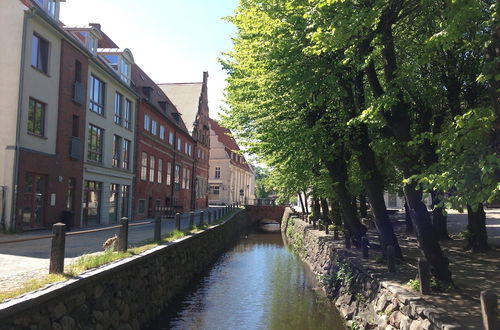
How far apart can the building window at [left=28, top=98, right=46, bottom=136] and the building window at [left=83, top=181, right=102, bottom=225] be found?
4815 millimetres

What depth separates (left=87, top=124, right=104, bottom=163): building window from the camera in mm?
21797

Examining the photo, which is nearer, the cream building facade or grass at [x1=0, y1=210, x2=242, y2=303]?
grass at [x1=0, y1=210, x2=242, y2=303]

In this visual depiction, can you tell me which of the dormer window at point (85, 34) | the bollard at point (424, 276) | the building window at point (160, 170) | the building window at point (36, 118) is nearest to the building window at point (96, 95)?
the dormer window at point (85, 34)

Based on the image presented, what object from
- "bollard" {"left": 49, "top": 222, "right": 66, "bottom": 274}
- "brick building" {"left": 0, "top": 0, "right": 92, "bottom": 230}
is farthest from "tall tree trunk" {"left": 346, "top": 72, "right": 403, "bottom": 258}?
"brick building" {"left": 0, "top": 0, "right": 92, "bottom": 230}

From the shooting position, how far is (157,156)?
108 ft

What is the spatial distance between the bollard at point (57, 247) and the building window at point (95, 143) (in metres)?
15.4

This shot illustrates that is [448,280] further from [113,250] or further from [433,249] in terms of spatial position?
[113,250]

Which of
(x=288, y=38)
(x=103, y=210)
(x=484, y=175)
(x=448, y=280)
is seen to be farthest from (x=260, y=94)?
(x=103, y=210)

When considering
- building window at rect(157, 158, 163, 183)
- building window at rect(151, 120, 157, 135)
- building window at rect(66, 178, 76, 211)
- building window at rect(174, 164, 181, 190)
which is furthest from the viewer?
building window at rect(174, 164, 181, 190)

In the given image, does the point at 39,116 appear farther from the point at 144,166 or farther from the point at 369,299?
the point at 369,299

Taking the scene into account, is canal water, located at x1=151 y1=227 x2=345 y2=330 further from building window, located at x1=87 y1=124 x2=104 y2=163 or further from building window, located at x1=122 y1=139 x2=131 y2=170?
building window, located at x1=122 y1=139 x2=131 y2=170

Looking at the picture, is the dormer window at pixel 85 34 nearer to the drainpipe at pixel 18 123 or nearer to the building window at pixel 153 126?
the drainpipe at pixel 18 123

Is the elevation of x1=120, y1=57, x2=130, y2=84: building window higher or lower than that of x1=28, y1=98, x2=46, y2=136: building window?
higher

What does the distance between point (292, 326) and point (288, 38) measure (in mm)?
7048
